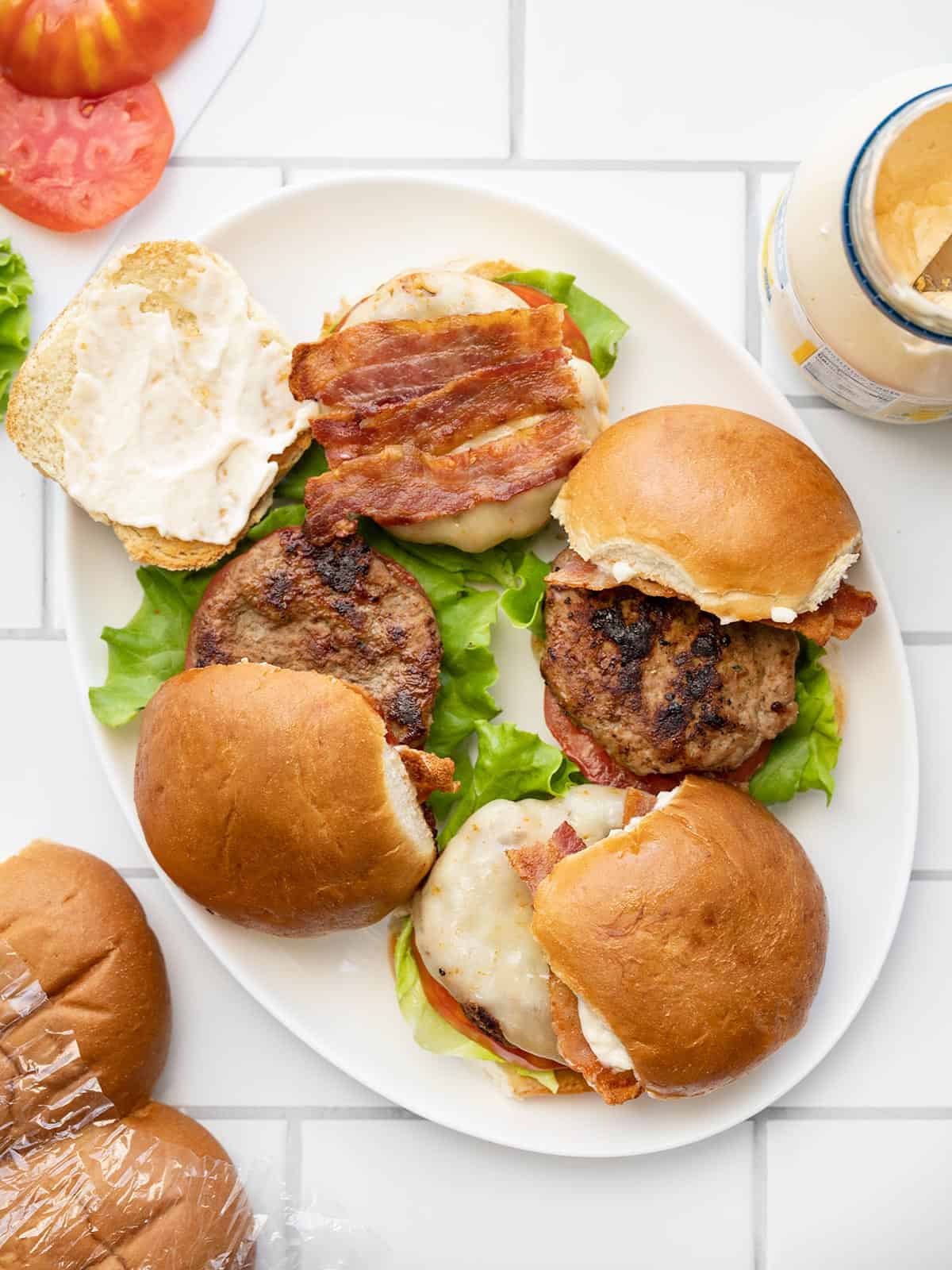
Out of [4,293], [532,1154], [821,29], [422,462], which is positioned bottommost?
[532,1154]

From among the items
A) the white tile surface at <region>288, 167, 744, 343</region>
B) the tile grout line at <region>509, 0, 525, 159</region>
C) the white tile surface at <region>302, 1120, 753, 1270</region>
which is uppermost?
the tile grout line at <region>509, 0, 525, 159</region>

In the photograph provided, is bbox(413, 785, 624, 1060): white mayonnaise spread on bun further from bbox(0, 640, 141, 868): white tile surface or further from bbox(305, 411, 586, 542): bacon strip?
bbox(0, 640, 141, 868): white tile surface

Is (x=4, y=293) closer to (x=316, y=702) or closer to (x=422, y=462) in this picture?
(x=422, y=462)

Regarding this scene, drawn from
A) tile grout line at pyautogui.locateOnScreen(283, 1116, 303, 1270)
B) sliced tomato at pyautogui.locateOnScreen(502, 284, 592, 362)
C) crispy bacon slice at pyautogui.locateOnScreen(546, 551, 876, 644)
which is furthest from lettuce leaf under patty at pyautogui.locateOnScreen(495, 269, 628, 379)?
tile grout line at pyautogui.locateOnScreen(283, 1116, 303, 1270)

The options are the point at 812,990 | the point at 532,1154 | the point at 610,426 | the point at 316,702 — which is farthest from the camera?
the point at 532,1154

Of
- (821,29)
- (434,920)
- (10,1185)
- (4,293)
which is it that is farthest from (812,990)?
(4,293)
